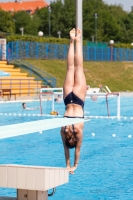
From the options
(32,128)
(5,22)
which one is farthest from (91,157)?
(5,22)

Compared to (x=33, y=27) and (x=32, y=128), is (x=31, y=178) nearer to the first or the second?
(x=32, y=128)

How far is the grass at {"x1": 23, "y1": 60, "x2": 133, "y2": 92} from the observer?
151ft

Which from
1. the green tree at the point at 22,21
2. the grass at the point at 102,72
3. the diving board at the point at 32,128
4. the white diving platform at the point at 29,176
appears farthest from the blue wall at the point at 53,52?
the white diving platform at the point at 29,176

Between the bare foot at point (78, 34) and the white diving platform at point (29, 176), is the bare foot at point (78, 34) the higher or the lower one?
the higher one

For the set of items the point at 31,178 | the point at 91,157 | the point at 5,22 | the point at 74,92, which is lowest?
the point at 91,157

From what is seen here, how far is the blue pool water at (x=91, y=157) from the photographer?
11.0 metres

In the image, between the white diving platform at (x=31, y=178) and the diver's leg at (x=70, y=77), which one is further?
the diver's leg at (x=70, y=77)

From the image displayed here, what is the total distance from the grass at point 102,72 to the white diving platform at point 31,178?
35.1m

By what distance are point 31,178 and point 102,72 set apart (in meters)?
43.8

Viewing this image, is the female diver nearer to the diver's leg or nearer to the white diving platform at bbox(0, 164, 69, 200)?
the diver's leg

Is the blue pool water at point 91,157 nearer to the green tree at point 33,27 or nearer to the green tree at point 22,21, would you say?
the green tree at point 33,27

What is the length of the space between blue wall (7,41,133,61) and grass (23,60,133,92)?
3.30ft

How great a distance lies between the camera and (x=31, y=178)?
304 inches

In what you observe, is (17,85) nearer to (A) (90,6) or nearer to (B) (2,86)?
(B) (2,86)
